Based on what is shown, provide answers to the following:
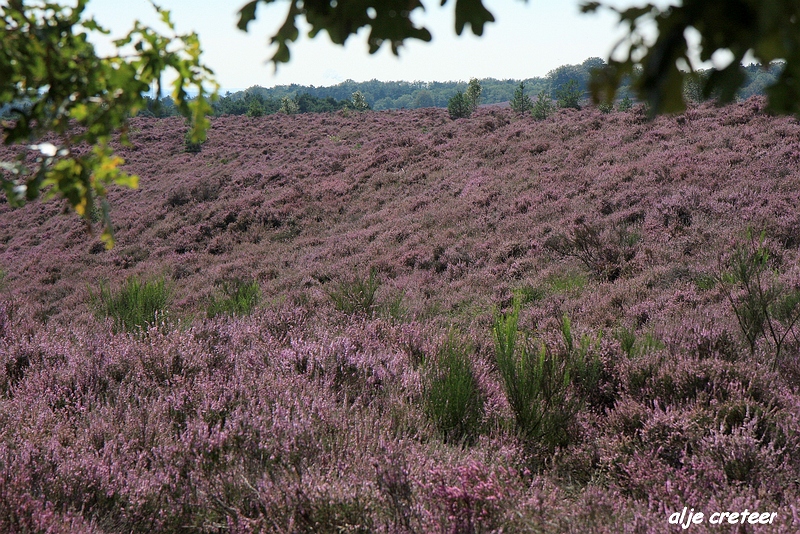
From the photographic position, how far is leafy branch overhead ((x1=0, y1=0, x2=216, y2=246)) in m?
1.47

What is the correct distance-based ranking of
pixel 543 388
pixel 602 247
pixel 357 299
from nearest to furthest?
pixel 543 388 → pixel 357 299 → pixel 602 247

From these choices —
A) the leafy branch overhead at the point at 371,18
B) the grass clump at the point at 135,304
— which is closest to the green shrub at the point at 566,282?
the grass clump at the point at 135,304

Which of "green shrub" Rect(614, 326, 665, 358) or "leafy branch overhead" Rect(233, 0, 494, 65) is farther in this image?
"green shrub" Rect(614, 326, 665, 358)

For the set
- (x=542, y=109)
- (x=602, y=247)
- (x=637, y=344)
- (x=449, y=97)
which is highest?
(x=449, y=97)

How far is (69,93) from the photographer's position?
61.5 inches

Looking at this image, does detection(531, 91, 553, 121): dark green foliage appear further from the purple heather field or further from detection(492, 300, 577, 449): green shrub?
detection(492, 300, 577, 449): green shrub

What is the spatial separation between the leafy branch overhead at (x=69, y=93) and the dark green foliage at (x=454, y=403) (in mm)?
2218

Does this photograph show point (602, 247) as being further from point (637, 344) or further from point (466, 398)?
point (466, 398)

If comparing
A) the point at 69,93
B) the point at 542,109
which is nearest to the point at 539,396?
the point at 69,93

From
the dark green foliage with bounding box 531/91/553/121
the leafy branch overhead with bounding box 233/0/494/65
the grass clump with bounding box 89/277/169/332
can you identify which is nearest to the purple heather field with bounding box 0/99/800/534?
the grass clump with bounding box 89/277/169/332

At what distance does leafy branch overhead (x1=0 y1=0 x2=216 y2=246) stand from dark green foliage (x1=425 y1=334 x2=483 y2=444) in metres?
2.22

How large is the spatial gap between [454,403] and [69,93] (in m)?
2.60

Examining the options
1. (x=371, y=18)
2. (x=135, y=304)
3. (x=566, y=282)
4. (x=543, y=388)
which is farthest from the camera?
(x=566, y=282)

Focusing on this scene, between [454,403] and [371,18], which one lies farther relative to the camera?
[454,403]
